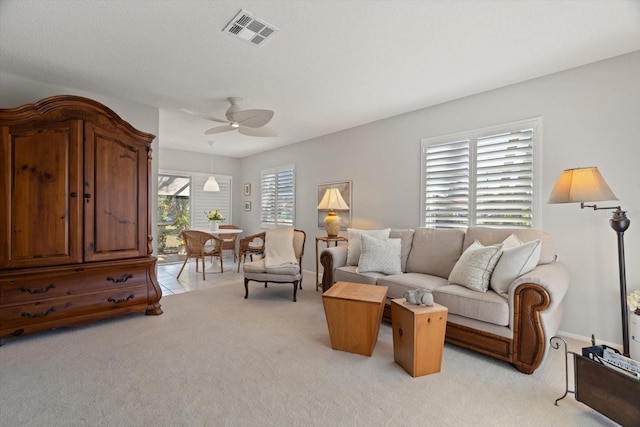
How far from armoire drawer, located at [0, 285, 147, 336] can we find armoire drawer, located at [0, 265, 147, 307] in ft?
0.16

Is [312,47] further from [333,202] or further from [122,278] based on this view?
[122,278]

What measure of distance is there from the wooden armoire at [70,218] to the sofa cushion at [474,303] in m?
3.03

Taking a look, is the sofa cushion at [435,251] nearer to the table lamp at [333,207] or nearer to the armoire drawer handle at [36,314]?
the table lamp at [333,207]

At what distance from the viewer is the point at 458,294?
2492 millimetres

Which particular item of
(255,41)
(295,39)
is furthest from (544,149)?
(255,41)

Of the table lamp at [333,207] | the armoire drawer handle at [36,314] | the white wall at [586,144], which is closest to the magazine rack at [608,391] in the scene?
the white wall at [586,144]

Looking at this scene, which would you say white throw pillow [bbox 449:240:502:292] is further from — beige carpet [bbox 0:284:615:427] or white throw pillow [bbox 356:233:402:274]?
white throw pillow [bbox 356:233:402:274]

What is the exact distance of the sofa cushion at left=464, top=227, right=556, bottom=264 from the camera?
2.70m

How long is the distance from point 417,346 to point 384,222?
242 cm

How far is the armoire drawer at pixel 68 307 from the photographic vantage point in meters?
2.58

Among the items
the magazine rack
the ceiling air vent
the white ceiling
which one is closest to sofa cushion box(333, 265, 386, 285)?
the magazine rack

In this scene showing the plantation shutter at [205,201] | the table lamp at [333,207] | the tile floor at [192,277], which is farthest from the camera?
the plantation shutter at [205,201]

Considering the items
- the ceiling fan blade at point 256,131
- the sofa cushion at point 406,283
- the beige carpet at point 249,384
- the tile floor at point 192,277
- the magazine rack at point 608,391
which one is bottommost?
the tile floor at point 192,277

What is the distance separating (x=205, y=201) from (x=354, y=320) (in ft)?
18.5
